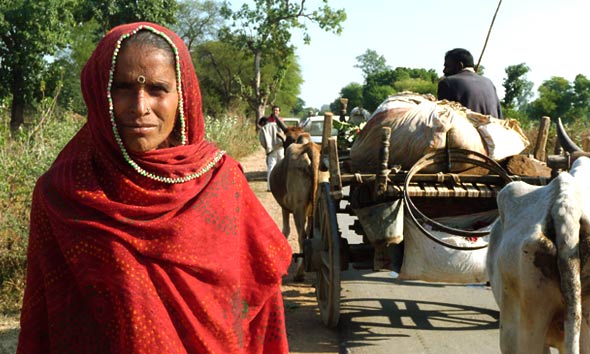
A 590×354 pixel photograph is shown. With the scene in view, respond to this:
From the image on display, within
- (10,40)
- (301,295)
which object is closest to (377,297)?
(301,295)

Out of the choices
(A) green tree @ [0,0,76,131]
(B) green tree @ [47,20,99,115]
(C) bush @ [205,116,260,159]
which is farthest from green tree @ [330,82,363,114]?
(A) green tree @ [0,0,76,131]

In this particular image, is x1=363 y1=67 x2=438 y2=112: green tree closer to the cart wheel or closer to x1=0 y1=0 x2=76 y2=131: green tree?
x1=0 y1=0 x2=76 y2=131: green tree

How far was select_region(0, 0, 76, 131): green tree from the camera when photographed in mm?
14438

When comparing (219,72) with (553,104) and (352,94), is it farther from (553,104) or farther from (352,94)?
(352,94)

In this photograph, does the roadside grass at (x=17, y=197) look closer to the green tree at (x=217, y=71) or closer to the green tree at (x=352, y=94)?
the green tree at (x=217, y=71)

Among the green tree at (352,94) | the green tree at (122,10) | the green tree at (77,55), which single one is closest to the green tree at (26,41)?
the green tree at (122,10)

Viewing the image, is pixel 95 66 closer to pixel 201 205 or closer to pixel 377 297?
pixel 201 205

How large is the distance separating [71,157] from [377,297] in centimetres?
556

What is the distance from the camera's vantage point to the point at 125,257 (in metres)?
1.80

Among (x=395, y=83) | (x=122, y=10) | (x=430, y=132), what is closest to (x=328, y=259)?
(x=430, y=132)

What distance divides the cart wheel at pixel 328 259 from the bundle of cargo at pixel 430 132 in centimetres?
55

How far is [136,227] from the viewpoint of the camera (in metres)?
1.81

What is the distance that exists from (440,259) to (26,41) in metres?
12.9

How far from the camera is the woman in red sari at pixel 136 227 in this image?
70.7 inches
